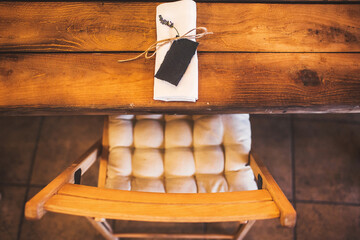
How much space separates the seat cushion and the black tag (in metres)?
0.37

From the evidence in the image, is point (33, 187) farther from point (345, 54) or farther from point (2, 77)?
point (345, 54)

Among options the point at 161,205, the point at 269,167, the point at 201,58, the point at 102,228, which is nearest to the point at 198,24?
the point at 201,58

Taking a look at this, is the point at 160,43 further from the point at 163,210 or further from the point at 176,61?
the point at 163,210

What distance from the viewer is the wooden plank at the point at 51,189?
63 centimetres

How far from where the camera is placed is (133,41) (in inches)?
36.4

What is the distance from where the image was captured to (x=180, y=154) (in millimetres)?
1109

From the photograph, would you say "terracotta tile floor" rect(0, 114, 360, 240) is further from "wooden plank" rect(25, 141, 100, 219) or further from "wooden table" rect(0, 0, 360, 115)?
"wooden table" rect(0, 0, 360, 115)

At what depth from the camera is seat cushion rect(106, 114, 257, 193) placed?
1082 millimetres

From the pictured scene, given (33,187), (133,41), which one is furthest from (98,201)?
(33,187)

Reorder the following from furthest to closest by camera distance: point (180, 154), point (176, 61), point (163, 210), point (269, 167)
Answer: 1. point (269, 167)
2. point (180, 154)
3. point (176, 61)
4. point (163, 210)

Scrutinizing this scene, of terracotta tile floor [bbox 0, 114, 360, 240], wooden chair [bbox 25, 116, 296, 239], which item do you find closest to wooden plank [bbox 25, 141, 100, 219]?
wooden chair [bbox 25, 116, 296, 239]

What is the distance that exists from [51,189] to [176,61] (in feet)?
1.96

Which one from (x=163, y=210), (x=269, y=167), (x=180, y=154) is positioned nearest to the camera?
(x=163, y=210)

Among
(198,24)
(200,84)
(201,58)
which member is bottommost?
(200,84)
